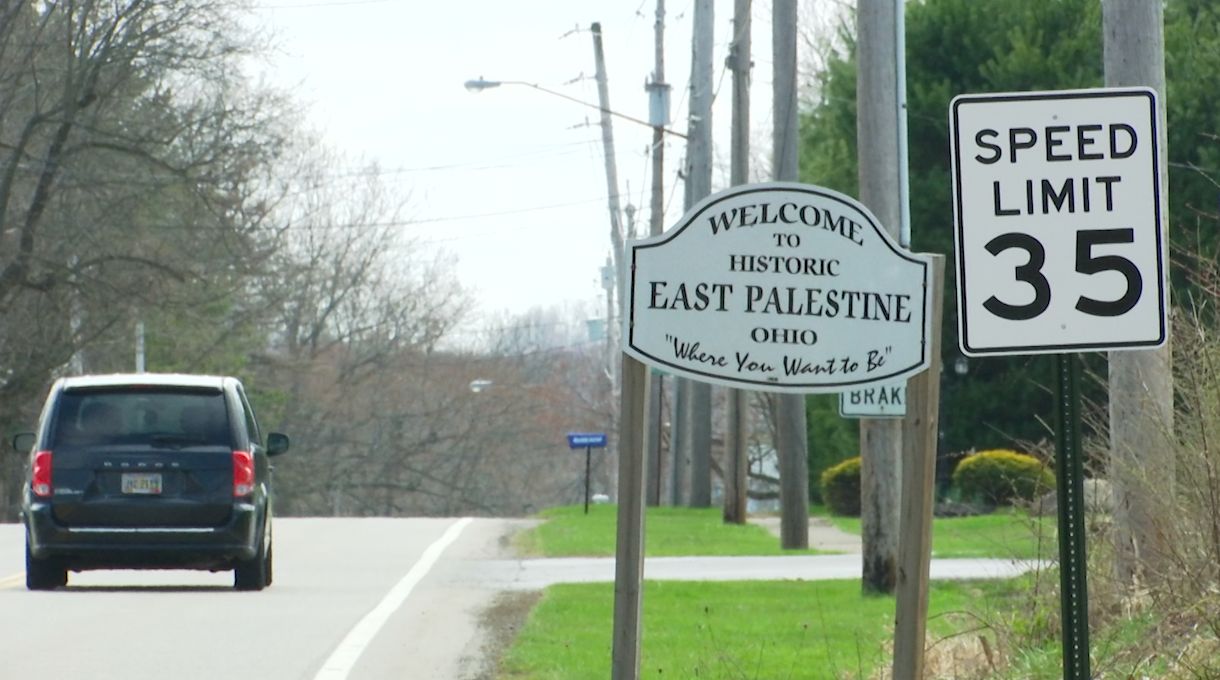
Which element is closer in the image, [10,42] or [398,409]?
[10,42]

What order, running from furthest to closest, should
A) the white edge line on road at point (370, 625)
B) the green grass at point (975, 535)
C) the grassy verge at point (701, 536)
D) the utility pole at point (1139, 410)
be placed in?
the grassy verge at point (701, 536), the green grass at point (975, 535), the white edge line on road at point (370, 625), the utility pole at point (1139, 410)

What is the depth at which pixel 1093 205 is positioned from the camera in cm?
661

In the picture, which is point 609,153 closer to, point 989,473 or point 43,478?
point 989,473

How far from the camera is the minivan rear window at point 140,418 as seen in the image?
16500mm

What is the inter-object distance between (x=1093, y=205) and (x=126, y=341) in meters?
38.8

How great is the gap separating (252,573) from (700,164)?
20.3 m

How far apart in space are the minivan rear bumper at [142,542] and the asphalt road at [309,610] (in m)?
0.30

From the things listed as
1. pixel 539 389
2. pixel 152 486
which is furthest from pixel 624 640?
pixel 539 389

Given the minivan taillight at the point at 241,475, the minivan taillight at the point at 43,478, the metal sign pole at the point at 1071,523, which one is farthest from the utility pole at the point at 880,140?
the metal sign pole at the point at 1071,523

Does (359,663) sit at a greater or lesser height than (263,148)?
lesser

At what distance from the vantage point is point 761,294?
8.06m

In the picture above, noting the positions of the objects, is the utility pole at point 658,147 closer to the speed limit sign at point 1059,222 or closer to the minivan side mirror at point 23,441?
the minivan side mirror at point 23,441

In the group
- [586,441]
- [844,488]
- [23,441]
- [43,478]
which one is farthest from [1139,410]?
[844,488]

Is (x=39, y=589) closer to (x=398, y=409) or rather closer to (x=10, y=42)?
(x=10, y=42)
